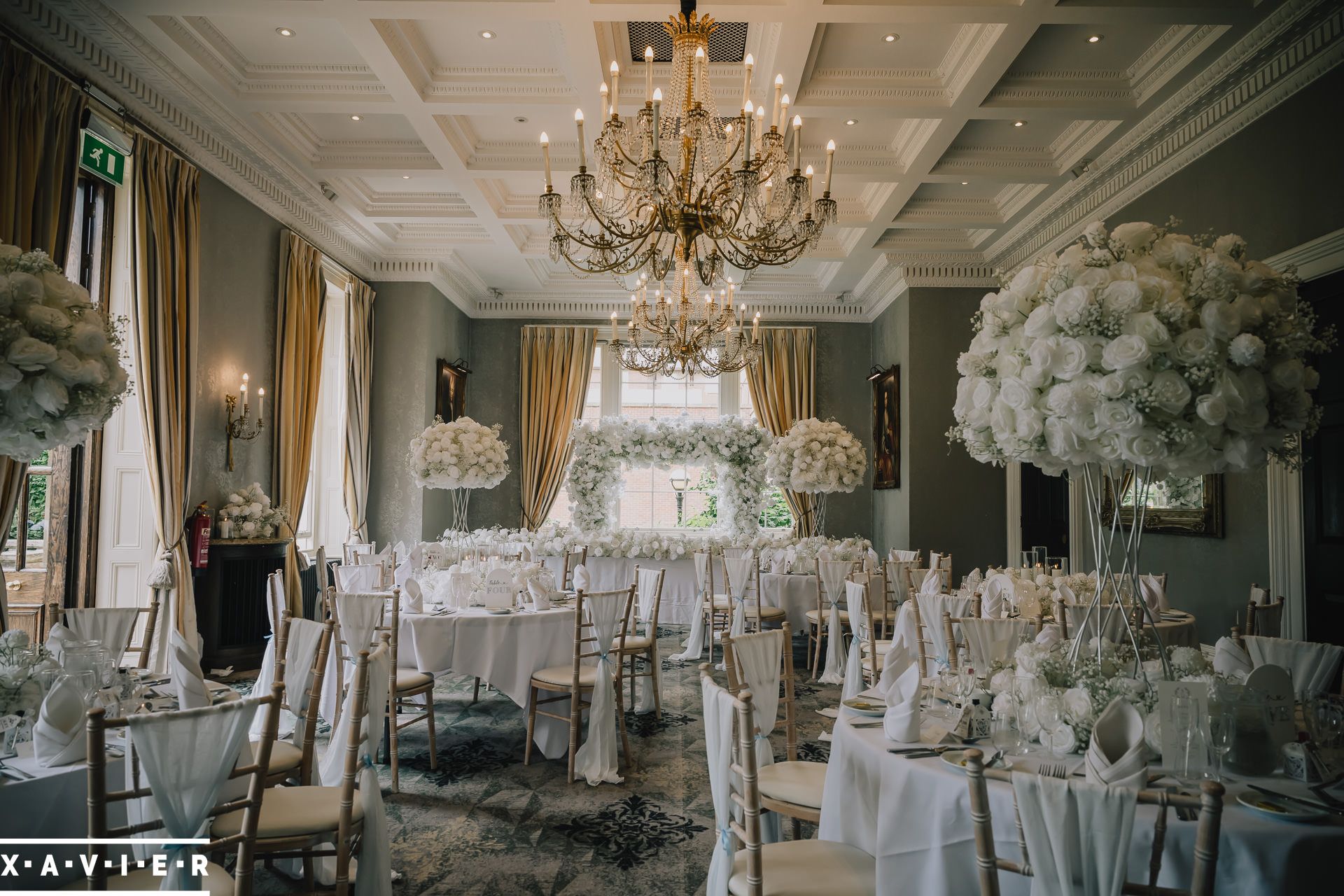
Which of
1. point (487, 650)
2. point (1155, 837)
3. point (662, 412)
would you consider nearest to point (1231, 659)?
point (1155, 837)

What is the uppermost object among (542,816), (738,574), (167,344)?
(167,344)

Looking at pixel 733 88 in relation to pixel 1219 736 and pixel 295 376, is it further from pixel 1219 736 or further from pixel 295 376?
pixel 1219 736

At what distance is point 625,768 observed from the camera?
4531 mm

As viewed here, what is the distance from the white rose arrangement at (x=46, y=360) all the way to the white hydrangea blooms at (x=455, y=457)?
5223mm

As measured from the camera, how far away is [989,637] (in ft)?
11.5

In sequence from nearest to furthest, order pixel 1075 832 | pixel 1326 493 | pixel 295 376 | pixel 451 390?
pixel 1075 832
pixel 1326 493
pixel 295 376
pixel 451 390

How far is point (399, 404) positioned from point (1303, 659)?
929 centimetres

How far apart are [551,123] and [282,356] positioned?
11.6 feet

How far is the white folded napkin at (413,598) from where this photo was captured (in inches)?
196

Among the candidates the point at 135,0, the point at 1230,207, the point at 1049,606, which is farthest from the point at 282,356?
the point at 1230,207

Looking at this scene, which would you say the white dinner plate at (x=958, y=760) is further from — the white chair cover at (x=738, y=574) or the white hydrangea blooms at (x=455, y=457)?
the white hydrangea blooms at (x=455, y=457)

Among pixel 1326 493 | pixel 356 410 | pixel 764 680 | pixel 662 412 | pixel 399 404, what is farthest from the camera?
pixel 662 412

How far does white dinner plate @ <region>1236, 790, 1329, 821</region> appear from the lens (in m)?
1.82

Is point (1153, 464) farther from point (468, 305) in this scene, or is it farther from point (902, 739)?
point (468, 305)
